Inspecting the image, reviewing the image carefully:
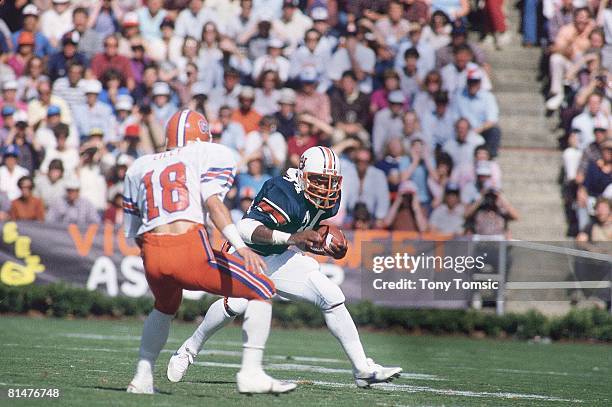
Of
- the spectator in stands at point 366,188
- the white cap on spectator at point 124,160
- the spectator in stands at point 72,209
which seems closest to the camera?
the spectator in stands at point 72,209

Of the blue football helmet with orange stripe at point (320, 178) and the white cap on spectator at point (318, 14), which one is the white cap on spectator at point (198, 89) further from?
the blue football helmet with orange stripe at point (320, 178)

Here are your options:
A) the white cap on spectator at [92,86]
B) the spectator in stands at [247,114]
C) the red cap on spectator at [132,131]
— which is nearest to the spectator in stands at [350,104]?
the spectator in stands at [247,114]

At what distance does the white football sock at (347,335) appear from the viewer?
7305 millimetres

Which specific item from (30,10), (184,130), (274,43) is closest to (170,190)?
→ (184,130)

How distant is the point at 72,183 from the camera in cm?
1498

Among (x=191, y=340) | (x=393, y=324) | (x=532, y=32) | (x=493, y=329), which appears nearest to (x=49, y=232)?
(x=393, y=324)

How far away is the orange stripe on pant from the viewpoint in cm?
621

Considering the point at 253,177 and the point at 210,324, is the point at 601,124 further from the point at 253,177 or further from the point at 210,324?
the point at 210,324

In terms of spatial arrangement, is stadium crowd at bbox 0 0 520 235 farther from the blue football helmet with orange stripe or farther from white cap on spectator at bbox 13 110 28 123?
the blue football helmet with orange stripe

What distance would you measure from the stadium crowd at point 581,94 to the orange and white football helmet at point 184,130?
30.7 feet

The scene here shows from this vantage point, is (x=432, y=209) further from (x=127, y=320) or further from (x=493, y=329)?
(x=127, y=320)

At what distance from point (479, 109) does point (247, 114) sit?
11.0ft

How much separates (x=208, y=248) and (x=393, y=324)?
8272 mm

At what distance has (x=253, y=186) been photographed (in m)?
15.0
